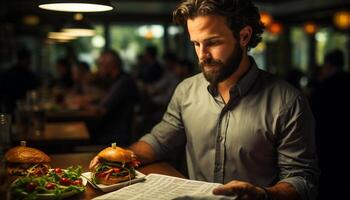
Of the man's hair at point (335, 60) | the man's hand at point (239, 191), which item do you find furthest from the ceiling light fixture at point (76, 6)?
the man's hair at point (335, 60)

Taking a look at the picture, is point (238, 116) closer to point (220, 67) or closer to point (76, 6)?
point (220, 67)

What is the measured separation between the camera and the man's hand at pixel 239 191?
150cm

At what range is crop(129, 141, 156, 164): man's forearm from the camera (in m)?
2.16

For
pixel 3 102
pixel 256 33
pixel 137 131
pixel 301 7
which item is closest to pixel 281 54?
pixel 301 7

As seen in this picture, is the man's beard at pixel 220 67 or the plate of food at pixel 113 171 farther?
the man's beard at pixel 220 67

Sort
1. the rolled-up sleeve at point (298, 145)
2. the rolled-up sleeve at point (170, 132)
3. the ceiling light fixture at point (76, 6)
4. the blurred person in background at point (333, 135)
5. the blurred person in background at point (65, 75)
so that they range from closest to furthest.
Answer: the ceiling light fixture at point (76, 6) → the rolled-up sleeve at point (298, 145) → the rolled-up sleeve at point (170, 132) → the blurred person in background at point (333, 135) → the blurred person in background at point (65, 75)

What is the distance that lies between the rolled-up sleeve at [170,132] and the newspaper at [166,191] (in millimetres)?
527

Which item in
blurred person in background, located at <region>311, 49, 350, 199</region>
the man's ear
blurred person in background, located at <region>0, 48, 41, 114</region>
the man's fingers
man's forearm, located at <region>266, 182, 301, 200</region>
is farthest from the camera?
blurred person in background, located at <region>0, 48, 41, 114</region>

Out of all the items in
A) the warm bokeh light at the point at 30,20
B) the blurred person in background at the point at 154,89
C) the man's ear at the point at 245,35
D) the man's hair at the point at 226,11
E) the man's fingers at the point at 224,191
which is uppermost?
the warm bokeh light at the point at 30,20

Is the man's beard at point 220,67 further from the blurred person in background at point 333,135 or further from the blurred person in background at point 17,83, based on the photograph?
the blurred person in background at point 17,83

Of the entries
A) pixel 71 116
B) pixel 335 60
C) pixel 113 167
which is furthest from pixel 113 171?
pixel 335 60

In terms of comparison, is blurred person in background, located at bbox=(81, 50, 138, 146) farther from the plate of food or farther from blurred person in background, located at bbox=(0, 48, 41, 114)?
the plate of food

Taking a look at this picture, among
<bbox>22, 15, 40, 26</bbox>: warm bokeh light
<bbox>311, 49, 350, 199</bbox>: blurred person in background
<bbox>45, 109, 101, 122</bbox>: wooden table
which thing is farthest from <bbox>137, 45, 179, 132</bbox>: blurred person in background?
<bbox>22, 15, 40, 26</bbox>: warm bokeh light

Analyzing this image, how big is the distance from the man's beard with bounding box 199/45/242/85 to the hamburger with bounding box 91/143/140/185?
492 millimetres
